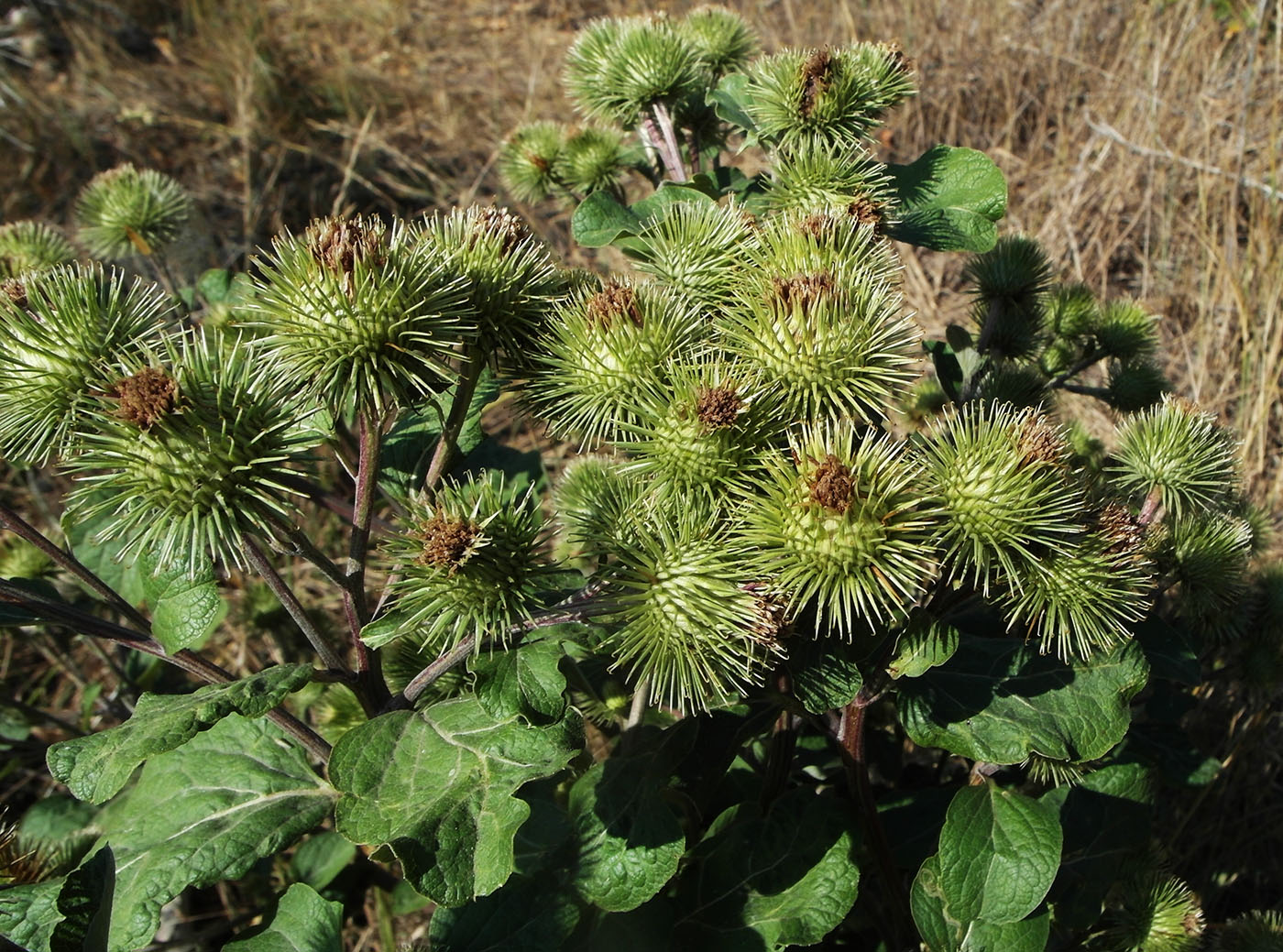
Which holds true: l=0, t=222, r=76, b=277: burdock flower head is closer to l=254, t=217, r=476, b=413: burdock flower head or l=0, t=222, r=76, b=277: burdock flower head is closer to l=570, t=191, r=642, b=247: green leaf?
l=254, t=217, r=476, b=413: burdock flower head

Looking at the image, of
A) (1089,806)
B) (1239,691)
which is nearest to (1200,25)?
(1239,691)

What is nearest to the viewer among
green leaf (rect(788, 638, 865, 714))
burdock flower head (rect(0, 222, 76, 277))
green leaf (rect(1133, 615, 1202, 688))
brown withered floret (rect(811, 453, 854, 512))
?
brown withered floret (rect(811, 453, 854, 512))

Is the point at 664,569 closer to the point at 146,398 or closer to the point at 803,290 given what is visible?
the point at 803,290

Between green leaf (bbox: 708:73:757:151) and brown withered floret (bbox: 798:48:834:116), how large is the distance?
19 cm

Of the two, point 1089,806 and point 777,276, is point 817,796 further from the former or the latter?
point 777,276

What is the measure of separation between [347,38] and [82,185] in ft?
9.33

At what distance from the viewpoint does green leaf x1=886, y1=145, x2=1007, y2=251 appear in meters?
2.43

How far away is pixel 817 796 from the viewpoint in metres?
2.35

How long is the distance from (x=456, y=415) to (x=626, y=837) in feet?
3.15

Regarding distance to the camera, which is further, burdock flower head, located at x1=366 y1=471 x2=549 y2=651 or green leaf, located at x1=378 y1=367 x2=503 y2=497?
green leaf, located at x1=378 y1=367 x2=503 y2=497

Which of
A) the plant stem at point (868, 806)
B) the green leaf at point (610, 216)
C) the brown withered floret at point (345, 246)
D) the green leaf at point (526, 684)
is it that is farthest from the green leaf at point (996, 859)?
the brown withered floret at point (345, 246)

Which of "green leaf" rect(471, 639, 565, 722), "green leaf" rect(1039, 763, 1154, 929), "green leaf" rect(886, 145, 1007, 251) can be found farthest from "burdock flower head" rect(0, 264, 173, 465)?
"green leaf" rect(1039, 763, 1154, 929)

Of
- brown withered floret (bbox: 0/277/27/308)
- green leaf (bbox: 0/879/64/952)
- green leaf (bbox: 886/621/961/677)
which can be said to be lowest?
green leaf (bbox: 0/879/64/952)

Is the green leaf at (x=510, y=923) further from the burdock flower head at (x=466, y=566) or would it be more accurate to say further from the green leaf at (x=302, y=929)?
the burdock flower head at (x=466, y=566)
